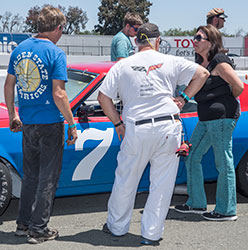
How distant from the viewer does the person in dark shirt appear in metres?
4.01

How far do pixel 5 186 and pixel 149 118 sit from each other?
137 centimetres

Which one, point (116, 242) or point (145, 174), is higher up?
point (145, 174)

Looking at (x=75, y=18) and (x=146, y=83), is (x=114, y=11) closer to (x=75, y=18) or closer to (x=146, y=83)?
(x=75, y=18)

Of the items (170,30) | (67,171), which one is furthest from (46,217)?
(170,30)

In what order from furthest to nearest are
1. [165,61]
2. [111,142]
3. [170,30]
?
[170,30] → [111,142] → [165,61]

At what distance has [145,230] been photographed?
3.59 meters

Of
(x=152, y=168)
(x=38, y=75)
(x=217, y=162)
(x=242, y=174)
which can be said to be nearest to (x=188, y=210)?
(x=217, y=162)

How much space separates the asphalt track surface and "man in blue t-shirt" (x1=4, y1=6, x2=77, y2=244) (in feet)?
0.54

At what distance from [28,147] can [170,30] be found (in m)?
96.6

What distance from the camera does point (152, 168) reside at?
11.8 ft

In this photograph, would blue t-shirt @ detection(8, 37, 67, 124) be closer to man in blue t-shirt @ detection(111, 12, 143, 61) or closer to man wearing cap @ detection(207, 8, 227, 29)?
man wearing cap @ detection(207, 8, 227, 29)

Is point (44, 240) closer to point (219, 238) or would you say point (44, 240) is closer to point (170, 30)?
point (219, 238)

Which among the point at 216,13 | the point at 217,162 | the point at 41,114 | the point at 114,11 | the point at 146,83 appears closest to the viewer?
the point at 146,83

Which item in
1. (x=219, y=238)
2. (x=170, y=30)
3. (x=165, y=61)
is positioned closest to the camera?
(x=165, y=61)
